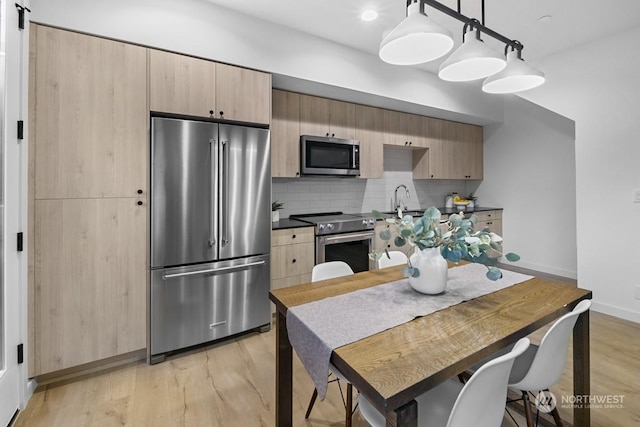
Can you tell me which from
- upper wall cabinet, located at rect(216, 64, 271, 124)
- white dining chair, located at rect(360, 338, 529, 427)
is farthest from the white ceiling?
white dining chair, located at rect(360, 338, 529, 427)

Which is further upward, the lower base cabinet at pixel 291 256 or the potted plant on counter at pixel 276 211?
the potted plant on counter at pixel 276 211

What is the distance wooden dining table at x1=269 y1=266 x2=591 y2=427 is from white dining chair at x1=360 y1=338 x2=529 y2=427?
8 centimetres

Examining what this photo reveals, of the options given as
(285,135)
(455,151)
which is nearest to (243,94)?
(285,135)

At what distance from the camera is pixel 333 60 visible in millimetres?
3010

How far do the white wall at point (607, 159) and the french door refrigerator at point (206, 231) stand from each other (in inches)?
130

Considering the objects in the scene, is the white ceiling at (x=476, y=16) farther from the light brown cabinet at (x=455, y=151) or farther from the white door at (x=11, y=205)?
the light brown cabinet at (x=455, y=151)

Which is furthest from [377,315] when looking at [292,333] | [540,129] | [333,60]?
[540,129]

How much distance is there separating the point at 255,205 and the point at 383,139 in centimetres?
211

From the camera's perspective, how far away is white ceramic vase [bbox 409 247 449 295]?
1.45m

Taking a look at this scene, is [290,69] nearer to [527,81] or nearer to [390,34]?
[390,34]

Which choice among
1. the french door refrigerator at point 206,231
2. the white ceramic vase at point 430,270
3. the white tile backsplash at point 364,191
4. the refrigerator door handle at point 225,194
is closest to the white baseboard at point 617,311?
the white tile backsplash at point 364,191

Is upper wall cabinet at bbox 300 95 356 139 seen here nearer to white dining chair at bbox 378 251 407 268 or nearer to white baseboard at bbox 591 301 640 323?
white dining chair at bbox 378 251 407 268

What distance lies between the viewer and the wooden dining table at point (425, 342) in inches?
33.0

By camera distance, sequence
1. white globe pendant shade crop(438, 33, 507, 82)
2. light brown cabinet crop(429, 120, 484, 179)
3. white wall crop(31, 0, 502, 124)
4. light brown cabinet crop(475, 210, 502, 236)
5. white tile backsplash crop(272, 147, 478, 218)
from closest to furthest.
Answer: white globe pendant shade crop(438, 33, 507, 82), white wall crop(31, 0, 502, 124), white tile backsplash crop(272, 147, 478, 218), light brown cabinet crop(429, 120, 484, 179), light brown cabinet crop(475, 210, 502, 236)
